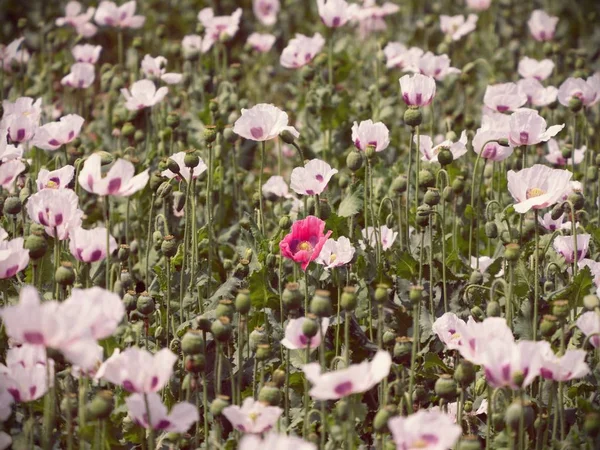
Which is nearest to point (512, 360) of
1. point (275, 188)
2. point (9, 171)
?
point (9, 171)

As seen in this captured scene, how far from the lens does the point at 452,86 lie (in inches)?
191

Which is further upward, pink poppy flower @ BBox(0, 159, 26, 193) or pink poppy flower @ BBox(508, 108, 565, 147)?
pink poppy flower @ BBox(508, 108, 565, 147)

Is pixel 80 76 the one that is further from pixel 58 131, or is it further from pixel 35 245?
pixel 35 245

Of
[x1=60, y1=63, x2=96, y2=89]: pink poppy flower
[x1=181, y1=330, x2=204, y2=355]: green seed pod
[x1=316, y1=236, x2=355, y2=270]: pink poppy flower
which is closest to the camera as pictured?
[x1=181, y1=330, x2=204, y2=355]: green seed pod

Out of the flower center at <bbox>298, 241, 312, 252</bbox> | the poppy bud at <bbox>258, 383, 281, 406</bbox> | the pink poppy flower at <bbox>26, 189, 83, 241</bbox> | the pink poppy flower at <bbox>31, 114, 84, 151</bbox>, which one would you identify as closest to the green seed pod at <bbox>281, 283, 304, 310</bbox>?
the poppy bud at <bbox>258, 383, 281, 406</bbox>

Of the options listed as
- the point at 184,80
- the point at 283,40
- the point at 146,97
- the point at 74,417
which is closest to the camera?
the point at 74,417

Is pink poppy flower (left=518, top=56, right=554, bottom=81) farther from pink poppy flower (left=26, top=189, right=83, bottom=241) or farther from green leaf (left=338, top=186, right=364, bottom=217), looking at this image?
pink poppy flower (left=26, top=189, right=83, bottom=241)

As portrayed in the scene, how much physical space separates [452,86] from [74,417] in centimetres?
313

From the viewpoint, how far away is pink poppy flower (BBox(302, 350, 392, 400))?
69.1 inches

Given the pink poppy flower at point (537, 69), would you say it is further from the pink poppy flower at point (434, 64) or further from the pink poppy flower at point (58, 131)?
the pink poppy flower at point (58, 131)

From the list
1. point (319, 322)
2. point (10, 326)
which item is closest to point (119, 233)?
point (319, 322)

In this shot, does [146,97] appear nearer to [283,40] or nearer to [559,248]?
[559,248]

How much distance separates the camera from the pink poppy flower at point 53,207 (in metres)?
2.38

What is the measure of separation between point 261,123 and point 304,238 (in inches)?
17.9
